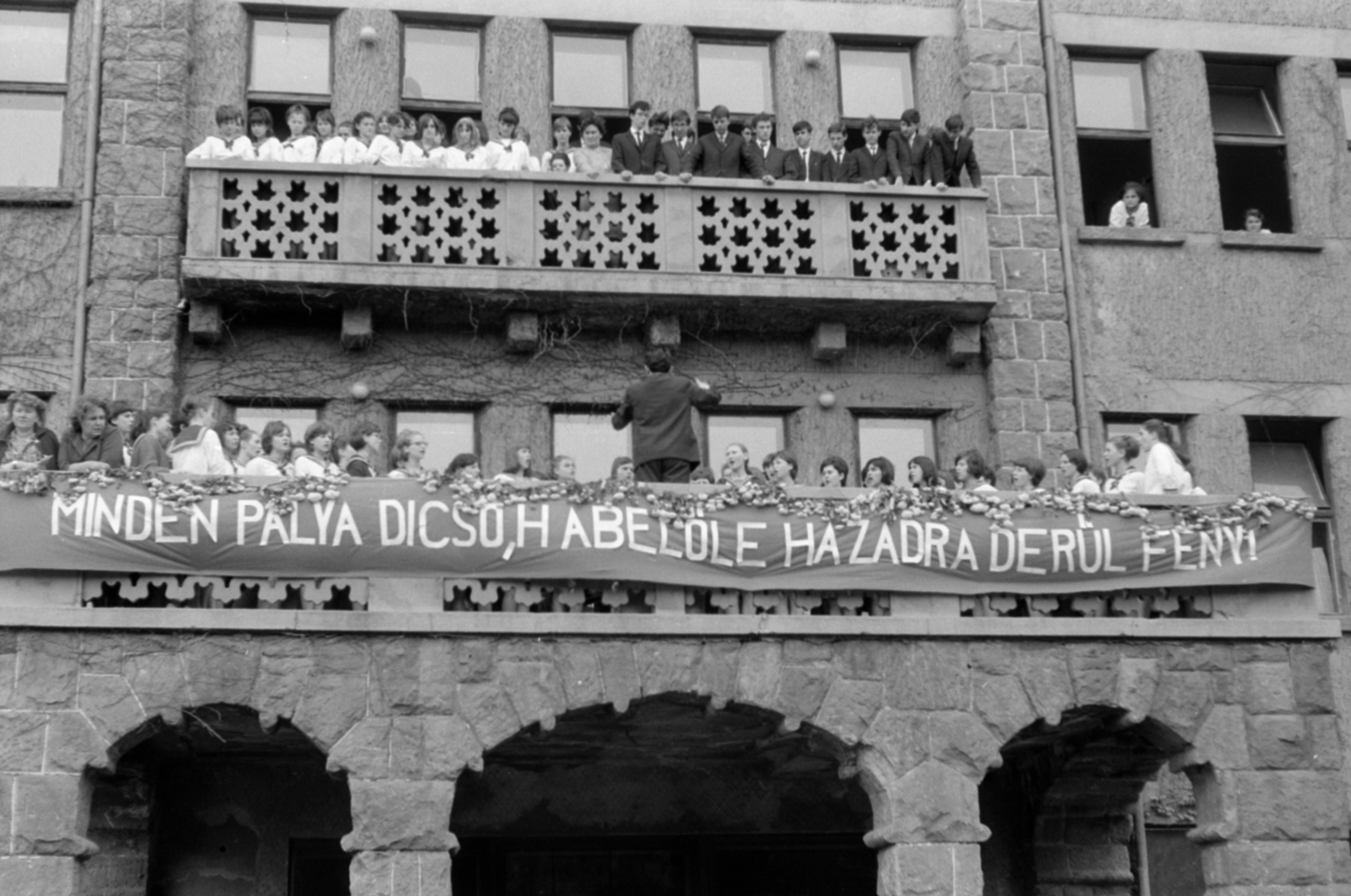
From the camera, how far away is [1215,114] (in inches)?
859

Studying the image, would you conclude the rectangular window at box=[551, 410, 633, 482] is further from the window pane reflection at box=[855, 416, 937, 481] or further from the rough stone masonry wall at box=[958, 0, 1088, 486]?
the rough stone masonry wall at box=[958, 0, 1088, 486]

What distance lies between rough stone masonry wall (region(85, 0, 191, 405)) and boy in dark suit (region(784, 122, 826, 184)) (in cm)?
603

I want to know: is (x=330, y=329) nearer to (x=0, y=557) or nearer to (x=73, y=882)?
(x=0, y=557)

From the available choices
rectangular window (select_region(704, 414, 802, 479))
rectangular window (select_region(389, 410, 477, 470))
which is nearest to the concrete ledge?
rectangular window (select_region(704, 414, 802, 479))

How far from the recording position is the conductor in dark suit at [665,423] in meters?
16.4

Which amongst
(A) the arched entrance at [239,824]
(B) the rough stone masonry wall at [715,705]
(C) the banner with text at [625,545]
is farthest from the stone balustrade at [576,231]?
(B) the rough stone masonry wall at [715,705]

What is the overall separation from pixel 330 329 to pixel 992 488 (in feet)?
22.6

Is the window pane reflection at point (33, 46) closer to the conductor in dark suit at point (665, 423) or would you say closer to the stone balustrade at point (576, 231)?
the stone balustrade at point (576, 231)

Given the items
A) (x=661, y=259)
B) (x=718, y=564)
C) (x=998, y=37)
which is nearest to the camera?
(x=718, y=564)

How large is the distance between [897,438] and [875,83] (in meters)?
4.04

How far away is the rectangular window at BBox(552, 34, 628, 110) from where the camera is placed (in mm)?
20719

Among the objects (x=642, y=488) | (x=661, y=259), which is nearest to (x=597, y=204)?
(x=661, y=259)

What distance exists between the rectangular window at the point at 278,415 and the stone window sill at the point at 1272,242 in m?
9.77

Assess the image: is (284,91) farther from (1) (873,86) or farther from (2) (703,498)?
(2) (703,498)
